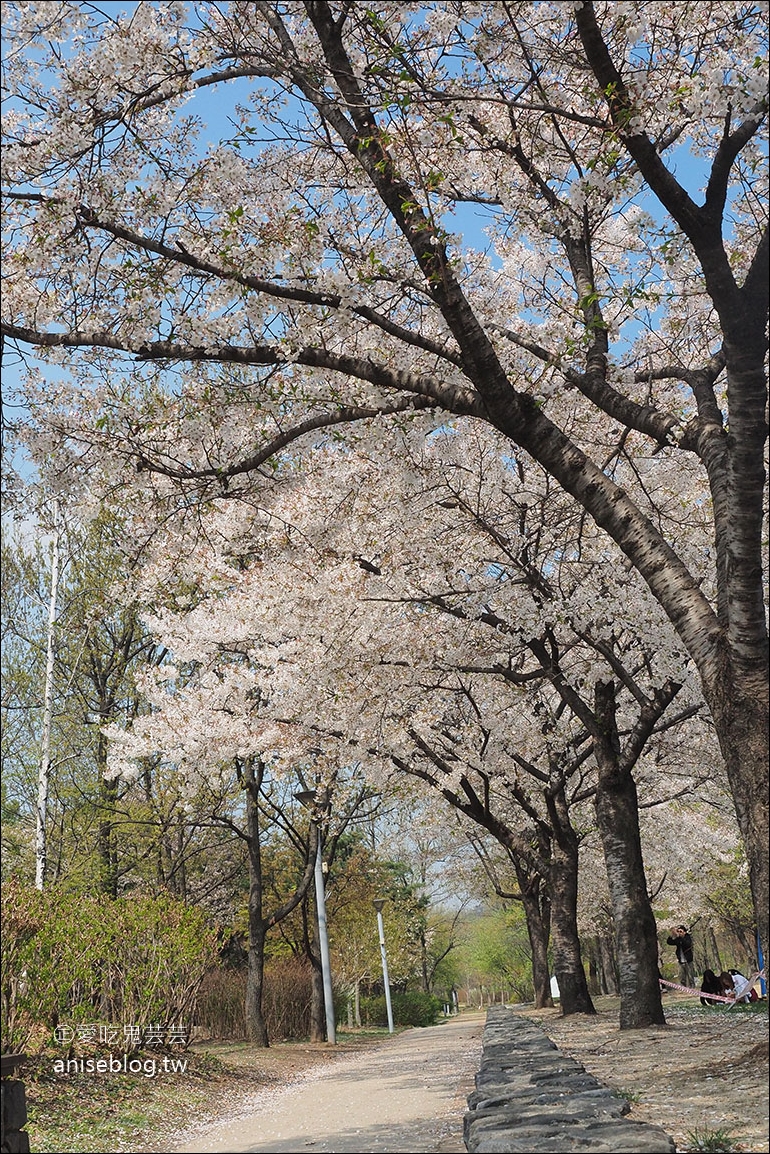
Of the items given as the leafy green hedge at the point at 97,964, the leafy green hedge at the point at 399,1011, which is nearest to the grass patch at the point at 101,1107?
the leafy green hedge at the point at 97,964

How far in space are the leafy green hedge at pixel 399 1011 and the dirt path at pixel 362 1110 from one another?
16.1 metres

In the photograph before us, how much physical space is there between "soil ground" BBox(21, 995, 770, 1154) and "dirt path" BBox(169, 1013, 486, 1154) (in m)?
0.10

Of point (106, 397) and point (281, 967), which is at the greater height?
point (106, 397)

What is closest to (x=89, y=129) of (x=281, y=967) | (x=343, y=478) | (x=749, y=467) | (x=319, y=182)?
(x=319, y=182)

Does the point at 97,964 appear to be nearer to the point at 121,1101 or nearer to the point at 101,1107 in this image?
the point at 121,1101

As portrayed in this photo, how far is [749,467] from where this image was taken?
513cm

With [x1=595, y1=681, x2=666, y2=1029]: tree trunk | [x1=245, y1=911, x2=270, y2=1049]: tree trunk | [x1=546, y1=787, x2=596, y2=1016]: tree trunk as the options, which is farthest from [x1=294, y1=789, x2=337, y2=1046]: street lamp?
[x1=595, y1=681, x2=666, y2=1029]: tree trunk

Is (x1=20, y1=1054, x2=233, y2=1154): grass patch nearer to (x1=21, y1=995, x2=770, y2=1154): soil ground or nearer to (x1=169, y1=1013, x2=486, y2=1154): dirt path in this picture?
(x1=21, y1=995, x2=770, y2=1154): soil ground

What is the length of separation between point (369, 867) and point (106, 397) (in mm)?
21211

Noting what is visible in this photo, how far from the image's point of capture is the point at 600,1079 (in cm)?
586

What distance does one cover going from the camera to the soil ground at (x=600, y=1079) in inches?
168

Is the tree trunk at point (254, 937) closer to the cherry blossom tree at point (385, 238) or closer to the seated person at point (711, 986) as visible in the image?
the seated person at point (711, 986)

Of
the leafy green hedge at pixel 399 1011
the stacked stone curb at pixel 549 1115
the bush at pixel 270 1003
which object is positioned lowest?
the leafy green hedge at pixel 399 1011

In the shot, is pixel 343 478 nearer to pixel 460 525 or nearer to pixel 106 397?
pixel 460 525
